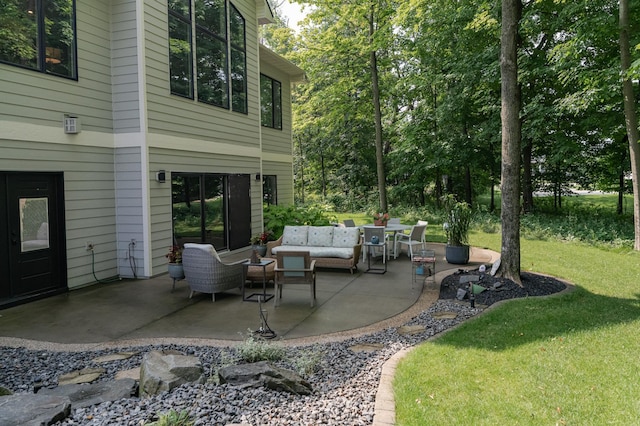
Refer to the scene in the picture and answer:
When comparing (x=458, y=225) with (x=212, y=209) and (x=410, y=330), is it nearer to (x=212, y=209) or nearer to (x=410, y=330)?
(x=410, y=330)

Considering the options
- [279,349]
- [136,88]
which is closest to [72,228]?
[136,88]

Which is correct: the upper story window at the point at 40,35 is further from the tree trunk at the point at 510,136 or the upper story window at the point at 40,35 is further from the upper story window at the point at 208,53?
the tree trunk at the point at 510,136

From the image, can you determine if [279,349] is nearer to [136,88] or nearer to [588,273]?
[136,88]

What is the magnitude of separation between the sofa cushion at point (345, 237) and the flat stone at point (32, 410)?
6870 mm

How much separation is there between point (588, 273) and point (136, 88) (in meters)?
9.37

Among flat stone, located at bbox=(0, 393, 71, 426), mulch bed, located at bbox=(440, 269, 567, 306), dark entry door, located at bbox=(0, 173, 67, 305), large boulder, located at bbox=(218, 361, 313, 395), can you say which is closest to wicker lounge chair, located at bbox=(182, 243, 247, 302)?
dark entry door, located at bbox=(0, 173, 67, 305)

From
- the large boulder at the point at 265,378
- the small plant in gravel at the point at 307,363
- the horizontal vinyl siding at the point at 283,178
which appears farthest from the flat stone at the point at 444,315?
the horizontal vinyl siding at the point at 283,178

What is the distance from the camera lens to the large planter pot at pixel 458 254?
9.46 metres

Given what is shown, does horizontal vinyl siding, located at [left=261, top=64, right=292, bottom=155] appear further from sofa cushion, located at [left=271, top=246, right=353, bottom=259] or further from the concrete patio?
the concrete patio

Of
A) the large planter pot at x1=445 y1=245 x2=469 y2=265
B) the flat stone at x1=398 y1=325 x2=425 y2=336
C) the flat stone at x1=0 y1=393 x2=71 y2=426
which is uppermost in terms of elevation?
the large planter pot at x1=445 y1=245 x2=469 y2=265

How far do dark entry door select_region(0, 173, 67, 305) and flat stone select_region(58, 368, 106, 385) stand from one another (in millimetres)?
3382

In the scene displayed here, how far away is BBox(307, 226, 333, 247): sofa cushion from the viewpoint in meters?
9.69

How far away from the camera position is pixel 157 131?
27.9 ft

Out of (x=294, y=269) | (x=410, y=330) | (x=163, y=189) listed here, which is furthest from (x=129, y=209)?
(x=410, y=330)
